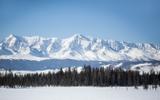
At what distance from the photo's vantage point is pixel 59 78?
15412 cm

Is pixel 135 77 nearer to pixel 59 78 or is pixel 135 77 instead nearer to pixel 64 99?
pixel 59 78

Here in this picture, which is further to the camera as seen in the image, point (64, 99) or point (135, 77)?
point (135, 77)

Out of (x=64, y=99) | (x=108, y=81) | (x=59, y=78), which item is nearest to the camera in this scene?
(x=64, y=99)

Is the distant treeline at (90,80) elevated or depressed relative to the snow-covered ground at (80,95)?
depressed

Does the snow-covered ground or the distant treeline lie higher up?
the snow-covered ground

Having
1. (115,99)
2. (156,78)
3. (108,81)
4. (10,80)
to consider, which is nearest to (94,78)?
(108,81)

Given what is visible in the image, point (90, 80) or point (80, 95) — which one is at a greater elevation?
point (80, 95)

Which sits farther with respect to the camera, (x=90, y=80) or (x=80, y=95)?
(x=90, y=80)

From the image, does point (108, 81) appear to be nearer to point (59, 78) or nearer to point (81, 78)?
point (81, 78)

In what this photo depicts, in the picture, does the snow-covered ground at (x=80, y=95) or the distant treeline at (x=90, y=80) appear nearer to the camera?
the snow-covered ground at (x=80, y=95)

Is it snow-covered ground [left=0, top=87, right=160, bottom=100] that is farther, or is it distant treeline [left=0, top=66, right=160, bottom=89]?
distant treeline [left=0, top=66, right=160, bottom=89]

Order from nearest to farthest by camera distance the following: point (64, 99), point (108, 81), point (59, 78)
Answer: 1. point (64, 99)
2. point (108, 81)
3. point (59, 78)

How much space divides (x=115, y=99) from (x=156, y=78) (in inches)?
3436

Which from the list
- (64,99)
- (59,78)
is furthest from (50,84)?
(64,99)
